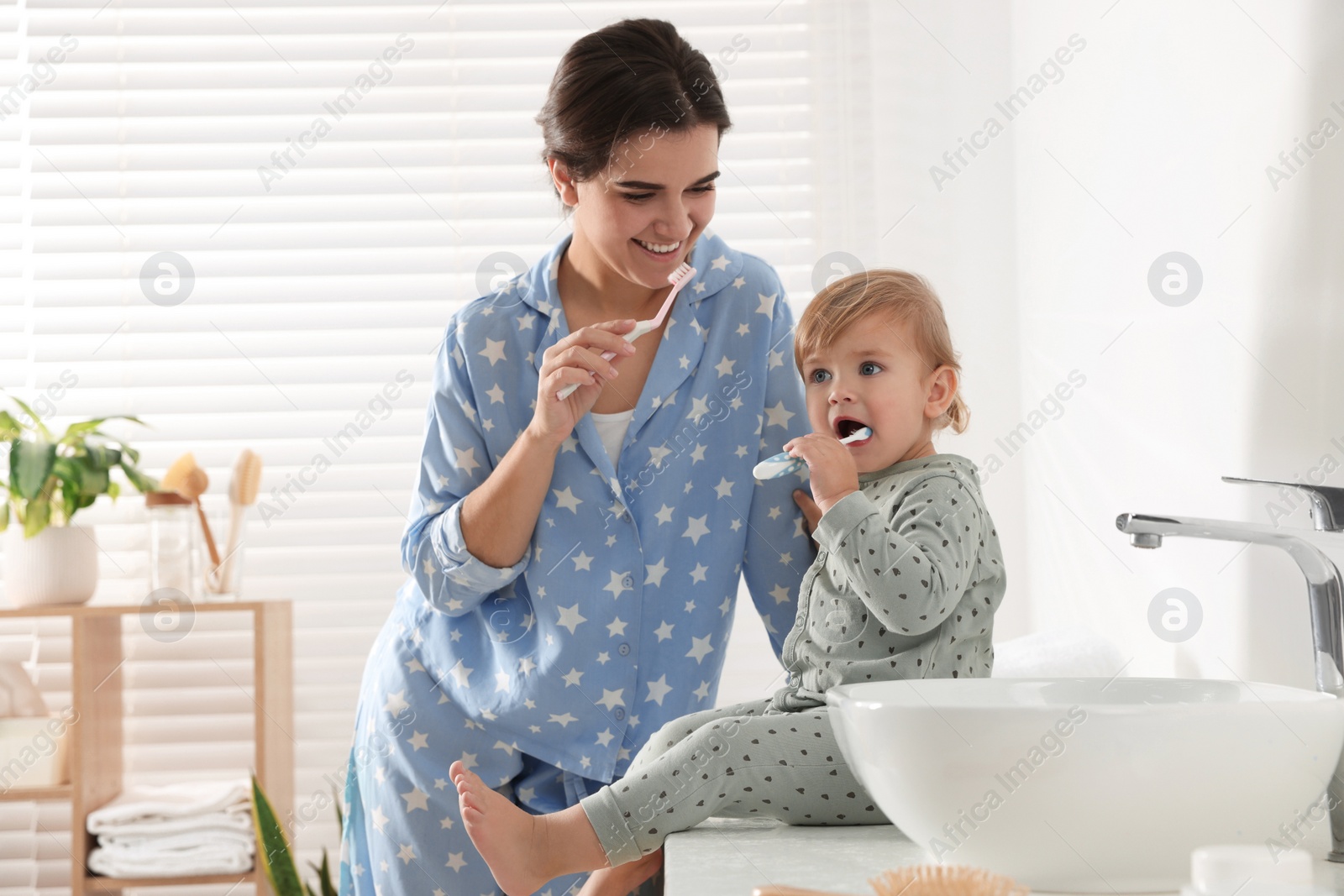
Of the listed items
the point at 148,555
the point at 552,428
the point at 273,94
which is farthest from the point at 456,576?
the point at 273,94

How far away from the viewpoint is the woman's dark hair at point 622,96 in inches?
43.2

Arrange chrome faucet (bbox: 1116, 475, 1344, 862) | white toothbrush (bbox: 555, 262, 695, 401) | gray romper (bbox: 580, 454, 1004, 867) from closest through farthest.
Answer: chrome faucet (bbox: 1116, 475, 1344, 862) → gray romper (bbox: 580, 454, 1004, 867) → white toothbrush (bbox: 555, 262, 695, 401)

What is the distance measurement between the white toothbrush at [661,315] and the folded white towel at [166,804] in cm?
130

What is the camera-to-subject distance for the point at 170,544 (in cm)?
201

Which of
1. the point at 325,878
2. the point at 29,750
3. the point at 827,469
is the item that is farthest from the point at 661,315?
the point at 29,750

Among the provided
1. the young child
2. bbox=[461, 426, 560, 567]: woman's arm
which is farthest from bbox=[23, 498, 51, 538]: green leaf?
the young child

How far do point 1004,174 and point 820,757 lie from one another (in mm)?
1321

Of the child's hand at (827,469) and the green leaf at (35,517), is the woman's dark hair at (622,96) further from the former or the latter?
the green leaf at (35,517)

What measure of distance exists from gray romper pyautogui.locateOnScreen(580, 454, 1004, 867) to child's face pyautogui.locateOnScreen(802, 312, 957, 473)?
87 millimetres

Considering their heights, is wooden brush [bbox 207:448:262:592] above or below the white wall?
below

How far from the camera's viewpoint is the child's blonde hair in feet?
3.43

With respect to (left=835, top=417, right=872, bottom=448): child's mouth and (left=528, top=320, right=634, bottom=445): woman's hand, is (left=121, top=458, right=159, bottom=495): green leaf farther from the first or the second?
(left=835, top=417, right=872, bottom=448): child's mouth

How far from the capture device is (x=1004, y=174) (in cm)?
184

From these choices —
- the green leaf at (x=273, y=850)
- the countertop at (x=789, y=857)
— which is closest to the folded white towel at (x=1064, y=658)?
the countertop at (x=789, y=857)
